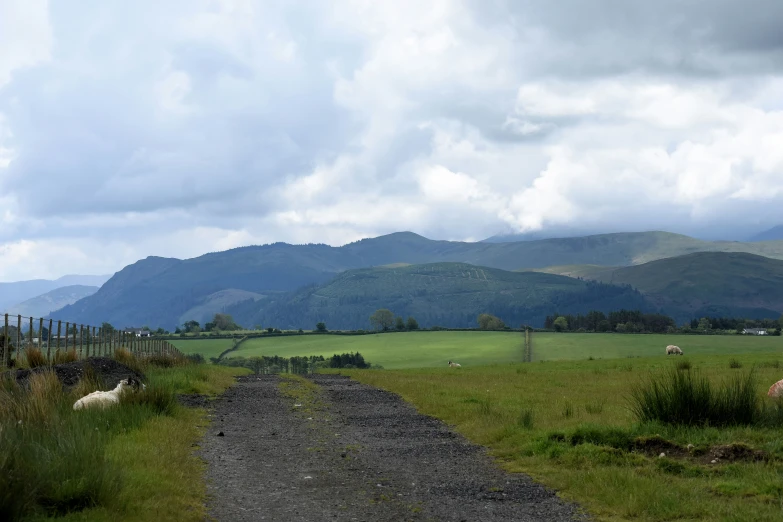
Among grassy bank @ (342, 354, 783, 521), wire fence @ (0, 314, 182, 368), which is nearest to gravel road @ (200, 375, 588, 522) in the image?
grassy bank @ (342, 354, 783, 521)

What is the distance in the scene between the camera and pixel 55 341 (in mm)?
37531

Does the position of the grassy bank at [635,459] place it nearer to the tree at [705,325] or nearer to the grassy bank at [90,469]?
the grassy bank at [90,469]

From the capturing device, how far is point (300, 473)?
11828 mm

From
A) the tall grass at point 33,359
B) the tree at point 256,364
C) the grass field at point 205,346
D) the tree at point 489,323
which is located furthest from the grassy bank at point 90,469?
the tree at point 489,323

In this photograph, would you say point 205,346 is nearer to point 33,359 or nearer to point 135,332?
point 135,332

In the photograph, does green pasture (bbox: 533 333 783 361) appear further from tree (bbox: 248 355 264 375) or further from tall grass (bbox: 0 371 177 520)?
tall grass (bbox: 0 371 177 520)

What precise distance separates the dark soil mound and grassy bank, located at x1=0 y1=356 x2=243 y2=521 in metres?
7.47

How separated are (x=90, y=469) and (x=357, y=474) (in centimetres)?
421

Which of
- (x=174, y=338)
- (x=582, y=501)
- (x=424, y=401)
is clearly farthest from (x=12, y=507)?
(x=174, y=338)

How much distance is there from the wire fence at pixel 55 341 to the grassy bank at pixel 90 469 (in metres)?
14.8

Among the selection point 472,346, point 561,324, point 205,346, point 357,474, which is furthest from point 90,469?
point 561,324

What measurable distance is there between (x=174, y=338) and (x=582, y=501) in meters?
145

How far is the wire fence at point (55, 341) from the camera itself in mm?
28153

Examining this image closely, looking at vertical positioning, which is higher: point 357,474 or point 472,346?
point 357,474
